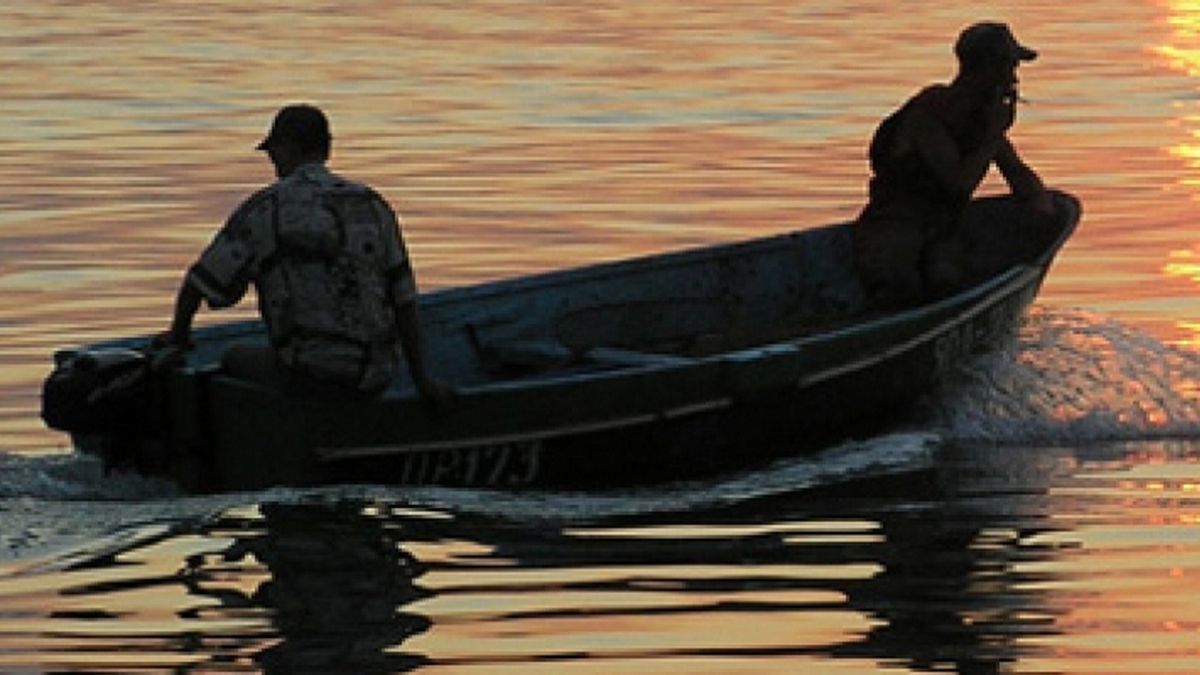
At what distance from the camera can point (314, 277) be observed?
14422 millimetres

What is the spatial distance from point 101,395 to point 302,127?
1.30 m

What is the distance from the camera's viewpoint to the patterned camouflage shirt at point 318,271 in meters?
14.3

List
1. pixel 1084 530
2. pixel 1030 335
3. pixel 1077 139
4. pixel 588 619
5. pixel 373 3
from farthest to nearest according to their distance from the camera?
pixel 373 3
pixel 1077 139
pixel 1030 335
pixel 1084 530
pixel 588 619

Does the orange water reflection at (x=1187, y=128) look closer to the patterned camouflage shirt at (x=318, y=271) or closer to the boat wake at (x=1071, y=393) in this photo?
the boat wake at (x=1071, y=393)

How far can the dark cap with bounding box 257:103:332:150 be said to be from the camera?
560 inches

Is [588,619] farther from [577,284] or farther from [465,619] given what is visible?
[577,284]

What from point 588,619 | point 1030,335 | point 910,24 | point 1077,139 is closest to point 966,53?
point 1030,335

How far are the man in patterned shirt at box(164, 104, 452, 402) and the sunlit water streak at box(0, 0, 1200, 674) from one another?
508 millimetres

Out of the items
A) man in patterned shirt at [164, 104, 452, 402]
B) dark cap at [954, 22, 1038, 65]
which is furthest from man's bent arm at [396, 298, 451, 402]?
dark cap at [954, 22, 1038, 65]

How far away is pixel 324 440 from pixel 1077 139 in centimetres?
1570

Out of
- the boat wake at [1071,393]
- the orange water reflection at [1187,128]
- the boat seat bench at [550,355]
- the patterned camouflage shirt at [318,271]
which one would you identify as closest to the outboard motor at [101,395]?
the patterned camouflage shirt at [318,271]

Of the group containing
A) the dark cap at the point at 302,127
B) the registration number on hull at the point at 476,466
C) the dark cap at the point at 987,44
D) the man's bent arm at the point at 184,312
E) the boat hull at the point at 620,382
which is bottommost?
the registration number on hull at the point at 476,466

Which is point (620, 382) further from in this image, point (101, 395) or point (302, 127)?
point (101, 395)

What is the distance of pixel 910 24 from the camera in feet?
140
